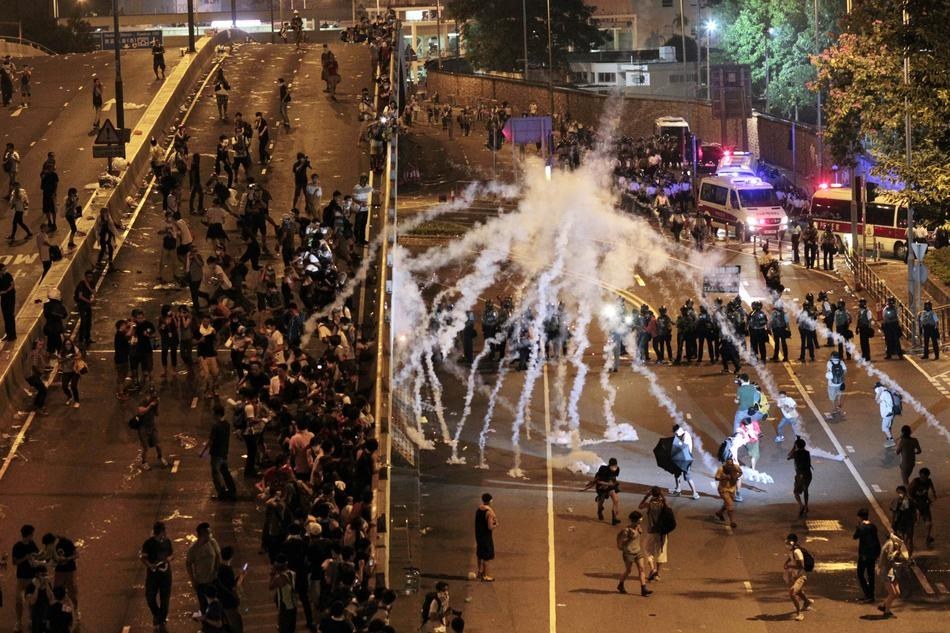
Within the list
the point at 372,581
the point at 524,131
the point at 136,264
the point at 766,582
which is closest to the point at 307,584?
the point at 372,581

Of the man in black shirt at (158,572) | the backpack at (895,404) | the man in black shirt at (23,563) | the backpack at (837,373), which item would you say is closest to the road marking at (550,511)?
the man in black shirt at (158,572)

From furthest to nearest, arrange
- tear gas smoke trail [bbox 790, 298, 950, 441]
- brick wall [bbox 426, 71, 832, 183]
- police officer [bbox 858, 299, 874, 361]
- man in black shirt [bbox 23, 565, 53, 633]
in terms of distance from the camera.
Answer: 1. brick wall [bbox 426, 71, 832, 183]
2. police officer [bbox 858, 299, 874, 361]
3. tear gas smoke trail [bbox 790, 298, 950, 441]
4. man in black shirt [bbox 23, 565, 53, 633]

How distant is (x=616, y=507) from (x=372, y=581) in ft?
22.7

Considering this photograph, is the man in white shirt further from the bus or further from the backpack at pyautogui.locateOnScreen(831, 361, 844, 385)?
the bus

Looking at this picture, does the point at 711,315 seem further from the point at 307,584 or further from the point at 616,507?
the point at 307,584

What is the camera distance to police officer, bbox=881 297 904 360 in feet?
119

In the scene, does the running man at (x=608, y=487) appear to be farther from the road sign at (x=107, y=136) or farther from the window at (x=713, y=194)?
the window at (x=713, y=194)

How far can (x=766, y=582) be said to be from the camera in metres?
23.7

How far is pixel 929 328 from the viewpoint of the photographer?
36062 millimetres

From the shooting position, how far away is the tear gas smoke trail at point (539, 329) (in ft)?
105

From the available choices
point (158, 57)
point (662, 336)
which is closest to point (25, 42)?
point (158, 57)

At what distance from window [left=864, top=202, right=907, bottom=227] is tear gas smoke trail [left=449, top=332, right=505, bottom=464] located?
571 inches

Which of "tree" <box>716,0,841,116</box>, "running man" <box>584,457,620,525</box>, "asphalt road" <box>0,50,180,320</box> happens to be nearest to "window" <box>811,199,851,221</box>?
"asphalt road" <box>0,50,180,320</box>

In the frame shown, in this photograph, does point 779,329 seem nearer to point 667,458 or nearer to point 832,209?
point 667,458
